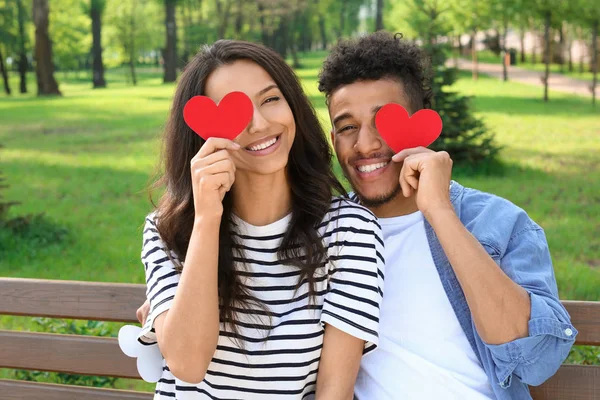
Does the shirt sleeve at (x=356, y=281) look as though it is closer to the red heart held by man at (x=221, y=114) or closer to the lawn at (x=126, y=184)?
the red heart held by man at (x=221, y=114)

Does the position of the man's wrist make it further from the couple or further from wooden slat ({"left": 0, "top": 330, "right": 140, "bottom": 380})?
wooden slat ({"left": 0, "top": 330, "right": 140, "bottom": 380})

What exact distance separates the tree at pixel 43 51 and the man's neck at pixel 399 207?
25888 mm

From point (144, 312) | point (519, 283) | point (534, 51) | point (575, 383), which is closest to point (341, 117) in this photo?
point (519, 283)

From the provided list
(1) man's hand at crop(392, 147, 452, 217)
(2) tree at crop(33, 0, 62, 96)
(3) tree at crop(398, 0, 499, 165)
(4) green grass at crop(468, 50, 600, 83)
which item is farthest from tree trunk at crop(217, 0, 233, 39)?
(1) man's hand at crop(392, 147, 452, 217)

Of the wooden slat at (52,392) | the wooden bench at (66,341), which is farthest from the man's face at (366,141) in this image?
the wooden slat at (52,392)

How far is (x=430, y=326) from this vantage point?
2.17m

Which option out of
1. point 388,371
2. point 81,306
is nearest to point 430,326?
point 388,371

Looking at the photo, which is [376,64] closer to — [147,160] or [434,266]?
[434,266]

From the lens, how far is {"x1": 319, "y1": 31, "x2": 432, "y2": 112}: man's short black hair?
2.39 m

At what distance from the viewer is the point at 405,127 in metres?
2.17

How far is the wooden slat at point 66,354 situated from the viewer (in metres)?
2.76

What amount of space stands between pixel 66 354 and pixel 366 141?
1.48m

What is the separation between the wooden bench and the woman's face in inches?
34.6

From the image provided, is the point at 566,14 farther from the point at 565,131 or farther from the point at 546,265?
the point at 546,265
